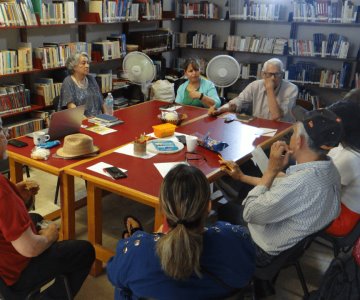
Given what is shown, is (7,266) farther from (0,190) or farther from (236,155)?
(236,155)

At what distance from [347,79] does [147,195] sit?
13.7 ft

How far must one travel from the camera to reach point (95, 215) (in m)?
2.30

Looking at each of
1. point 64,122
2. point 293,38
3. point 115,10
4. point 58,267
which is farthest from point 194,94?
point 293,38

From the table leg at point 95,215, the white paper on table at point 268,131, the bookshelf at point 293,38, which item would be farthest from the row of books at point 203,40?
the table leg at point 95,215

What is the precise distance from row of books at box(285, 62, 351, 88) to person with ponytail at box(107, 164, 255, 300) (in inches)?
178

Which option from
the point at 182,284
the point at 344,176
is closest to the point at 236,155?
the point at 344,176

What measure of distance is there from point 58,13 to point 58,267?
3.14 m

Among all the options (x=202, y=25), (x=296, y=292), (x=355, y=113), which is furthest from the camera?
(x=202, y=25)

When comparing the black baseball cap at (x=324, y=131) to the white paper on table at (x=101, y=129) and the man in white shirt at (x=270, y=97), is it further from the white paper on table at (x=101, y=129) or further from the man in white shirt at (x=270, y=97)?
the man in white shirt at (x=270, y=97)

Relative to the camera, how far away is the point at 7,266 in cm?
161

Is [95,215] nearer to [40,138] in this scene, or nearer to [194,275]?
[40,138]

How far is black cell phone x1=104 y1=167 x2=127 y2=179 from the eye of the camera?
2.10m

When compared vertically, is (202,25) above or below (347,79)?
above

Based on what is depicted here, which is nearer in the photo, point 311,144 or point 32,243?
point 32,243
